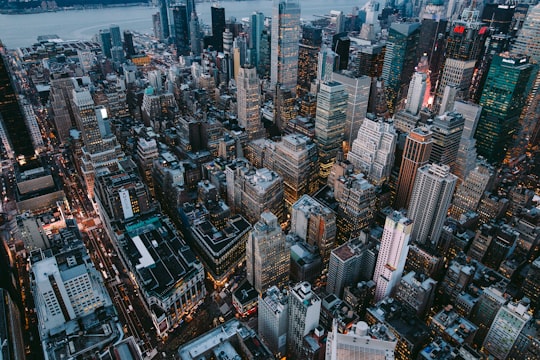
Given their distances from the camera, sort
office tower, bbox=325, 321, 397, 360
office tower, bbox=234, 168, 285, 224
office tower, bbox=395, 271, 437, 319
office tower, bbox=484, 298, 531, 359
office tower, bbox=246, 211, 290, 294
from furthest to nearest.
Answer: office tower, bbox=234, 168, 285, 224 → office tower, bbox=246, 211, 290, 294 → office tower, bbox=395, 271, 437, 319 → office tower, bbox=484, 298, 531, 359 → office tower, bbox=325, 321, 397, 360

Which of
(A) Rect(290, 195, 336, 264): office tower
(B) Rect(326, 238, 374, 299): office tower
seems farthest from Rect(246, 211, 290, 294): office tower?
(A) Rect(290, 195, 336, 264): office tower

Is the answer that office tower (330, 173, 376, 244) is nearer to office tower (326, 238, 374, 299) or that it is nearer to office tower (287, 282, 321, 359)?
office tower (326, 238, 374, 299)

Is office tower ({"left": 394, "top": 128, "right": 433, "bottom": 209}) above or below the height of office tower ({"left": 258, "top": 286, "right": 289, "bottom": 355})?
above

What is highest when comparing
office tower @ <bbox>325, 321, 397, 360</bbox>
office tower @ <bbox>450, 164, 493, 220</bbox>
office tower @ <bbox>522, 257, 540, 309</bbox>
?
office tower @ <bbox>325, 321, 397, 360</bbox>

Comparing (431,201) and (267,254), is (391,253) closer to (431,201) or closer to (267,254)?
(431,201)

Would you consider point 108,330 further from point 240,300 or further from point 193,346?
point 240,300

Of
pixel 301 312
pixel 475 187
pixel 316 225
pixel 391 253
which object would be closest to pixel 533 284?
pixel 475 187

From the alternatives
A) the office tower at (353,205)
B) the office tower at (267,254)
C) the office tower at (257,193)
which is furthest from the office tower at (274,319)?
the office tower at (353,205)
